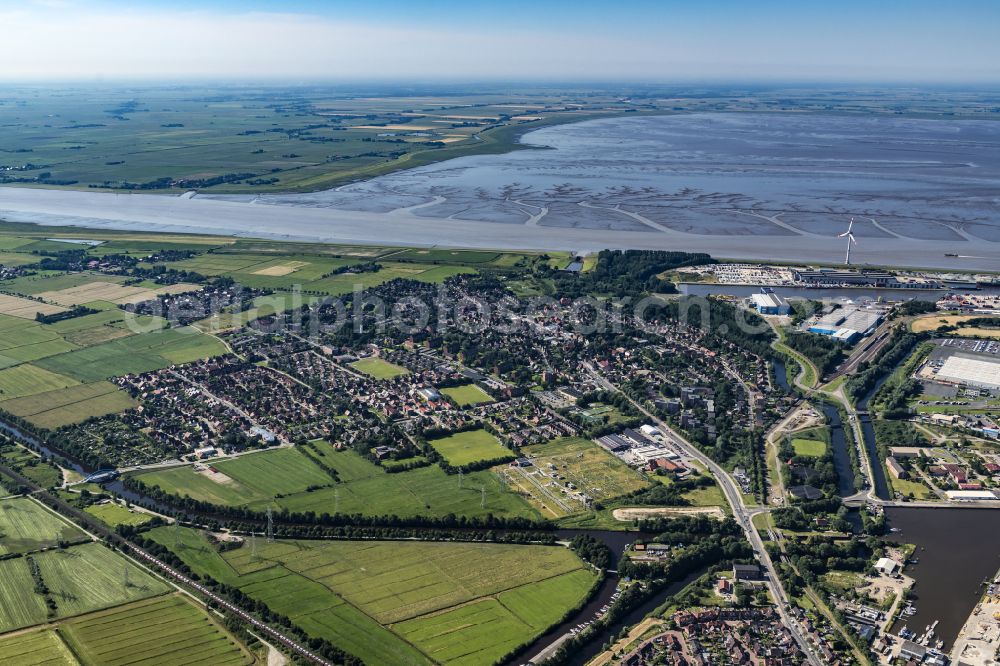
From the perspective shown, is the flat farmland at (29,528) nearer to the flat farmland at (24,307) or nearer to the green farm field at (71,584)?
the green farm field at (71,584)

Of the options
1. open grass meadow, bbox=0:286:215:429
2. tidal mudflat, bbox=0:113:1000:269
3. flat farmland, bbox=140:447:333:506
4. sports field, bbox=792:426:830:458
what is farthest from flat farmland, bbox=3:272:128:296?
sports field, bbox=792:426:830:458

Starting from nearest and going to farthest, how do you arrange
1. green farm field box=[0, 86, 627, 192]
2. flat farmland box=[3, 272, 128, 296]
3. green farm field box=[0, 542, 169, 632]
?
green farm field box=[0, 542, 169, 632], flat farmland box=[3, 272, 128, 296], green farm field box=[0, 86, 627, 192]

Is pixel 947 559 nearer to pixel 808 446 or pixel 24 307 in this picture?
pixel 808 446

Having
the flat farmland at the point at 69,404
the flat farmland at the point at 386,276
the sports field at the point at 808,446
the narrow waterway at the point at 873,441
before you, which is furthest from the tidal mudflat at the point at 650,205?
the flat farmland at the point at 69,404

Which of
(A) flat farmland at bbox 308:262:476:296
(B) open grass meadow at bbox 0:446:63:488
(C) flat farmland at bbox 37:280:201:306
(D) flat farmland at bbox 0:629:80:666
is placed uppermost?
(A) flat farmland at bbox 308:262:476:296

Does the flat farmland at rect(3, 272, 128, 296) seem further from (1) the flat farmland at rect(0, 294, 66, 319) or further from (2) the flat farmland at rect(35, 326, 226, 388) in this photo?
(2) the flat farmland at rect(35, 326, 226, 388)

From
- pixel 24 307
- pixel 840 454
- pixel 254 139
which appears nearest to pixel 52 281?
pixel 24 307
